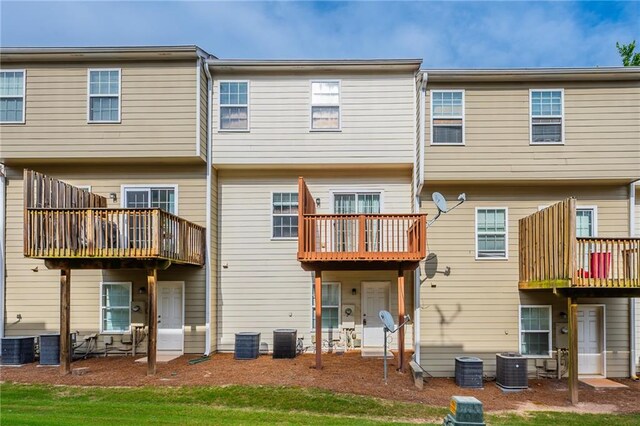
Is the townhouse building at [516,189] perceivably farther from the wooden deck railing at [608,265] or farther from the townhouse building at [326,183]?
the wooden deck railing at [608,265]

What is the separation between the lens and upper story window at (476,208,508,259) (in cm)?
1247

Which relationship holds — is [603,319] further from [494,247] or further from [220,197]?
[220,197]

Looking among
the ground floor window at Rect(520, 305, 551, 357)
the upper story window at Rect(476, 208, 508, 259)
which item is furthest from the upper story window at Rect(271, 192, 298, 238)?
the ground floor window at Rect(520, 305, 551, 357)

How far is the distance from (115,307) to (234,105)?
6.62 metres

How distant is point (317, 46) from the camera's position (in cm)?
2691

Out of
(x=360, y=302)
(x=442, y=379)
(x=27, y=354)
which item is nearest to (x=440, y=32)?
(x=360, y=302)

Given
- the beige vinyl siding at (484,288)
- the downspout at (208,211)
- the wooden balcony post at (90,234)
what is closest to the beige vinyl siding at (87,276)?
the downspout at (208,211)

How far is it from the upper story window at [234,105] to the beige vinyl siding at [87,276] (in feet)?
5.36

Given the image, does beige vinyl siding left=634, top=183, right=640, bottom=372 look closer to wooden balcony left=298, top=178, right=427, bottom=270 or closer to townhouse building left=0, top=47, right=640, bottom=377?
townhouse building left=0, top=47, right=640, bottom=377

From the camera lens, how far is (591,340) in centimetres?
1244

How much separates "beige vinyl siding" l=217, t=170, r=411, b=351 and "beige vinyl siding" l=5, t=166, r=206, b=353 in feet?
2.67

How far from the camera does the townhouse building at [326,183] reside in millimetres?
12078

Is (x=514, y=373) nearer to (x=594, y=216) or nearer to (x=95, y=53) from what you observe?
(x=594, y=216)

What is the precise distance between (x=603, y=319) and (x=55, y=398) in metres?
13.3
